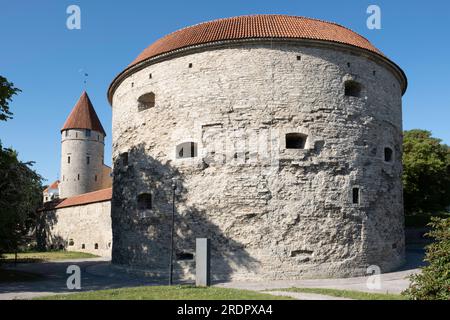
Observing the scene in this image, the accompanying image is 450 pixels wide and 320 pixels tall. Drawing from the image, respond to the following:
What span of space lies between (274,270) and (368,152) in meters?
5.06

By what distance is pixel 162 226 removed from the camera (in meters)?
14.2

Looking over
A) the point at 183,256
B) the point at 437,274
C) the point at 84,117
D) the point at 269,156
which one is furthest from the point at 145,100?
the point at 84,117

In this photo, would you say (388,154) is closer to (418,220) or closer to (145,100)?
(145,100)

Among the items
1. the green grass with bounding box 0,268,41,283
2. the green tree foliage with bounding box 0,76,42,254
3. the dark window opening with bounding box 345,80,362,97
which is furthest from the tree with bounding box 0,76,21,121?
the dark window opening with bounding box 345,80,362,97

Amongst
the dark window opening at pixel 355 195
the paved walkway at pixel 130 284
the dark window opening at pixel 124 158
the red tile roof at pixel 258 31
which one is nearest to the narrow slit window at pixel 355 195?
the dark window opening at pixel 355 195

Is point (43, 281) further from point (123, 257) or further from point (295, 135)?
point (295, 135)

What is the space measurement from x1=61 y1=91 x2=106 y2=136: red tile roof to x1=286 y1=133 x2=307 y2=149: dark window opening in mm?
27926

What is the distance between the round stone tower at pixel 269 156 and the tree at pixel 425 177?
13.6 m

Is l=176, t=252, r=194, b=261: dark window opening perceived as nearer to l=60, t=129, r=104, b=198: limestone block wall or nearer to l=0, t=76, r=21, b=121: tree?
l=0, t=76, r=21, b=121: tree

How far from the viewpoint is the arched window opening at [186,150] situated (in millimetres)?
14324

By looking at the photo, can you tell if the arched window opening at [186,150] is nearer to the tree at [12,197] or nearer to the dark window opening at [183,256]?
the dark window opening at [183,256]

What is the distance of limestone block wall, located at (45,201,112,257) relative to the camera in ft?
83.1

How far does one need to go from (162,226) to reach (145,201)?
5.55 ft

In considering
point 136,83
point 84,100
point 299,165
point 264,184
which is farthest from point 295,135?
point 84,100
